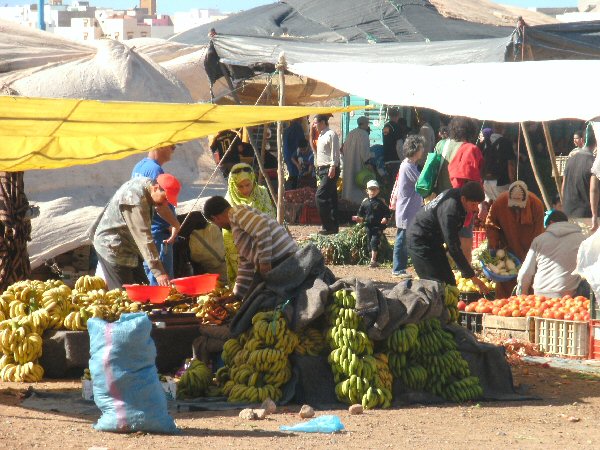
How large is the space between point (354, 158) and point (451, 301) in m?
10.9

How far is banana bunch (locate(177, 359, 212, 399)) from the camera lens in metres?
7.68

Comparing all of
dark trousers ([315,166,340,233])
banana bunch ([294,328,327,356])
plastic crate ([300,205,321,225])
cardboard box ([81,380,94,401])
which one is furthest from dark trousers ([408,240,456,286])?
plastic crate ([300,205,321,225])

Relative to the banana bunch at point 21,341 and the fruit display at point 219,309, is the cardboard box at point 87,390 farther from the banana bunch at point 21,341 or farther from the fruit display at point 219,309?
the fruit display at point 219,309

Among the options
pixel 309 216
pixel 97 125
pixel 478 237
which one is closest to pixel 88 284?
pixel 97 125

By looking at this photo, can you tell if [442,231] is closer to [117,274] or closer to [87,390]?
[117,274]

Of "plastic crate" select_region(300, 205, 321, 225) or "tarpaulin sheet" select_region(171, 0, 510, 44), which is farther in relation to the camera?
"plastic crate" select_region(300, 205, 321, 225)

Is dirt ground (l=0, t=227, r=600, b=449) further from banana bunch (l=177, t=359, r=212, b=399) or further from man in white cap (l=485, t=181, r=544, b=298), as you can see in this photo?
man in white cap (l=485, t=181, r=544, b=298)

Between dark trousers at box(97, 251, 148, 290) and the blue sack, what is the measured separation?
2.55 meters

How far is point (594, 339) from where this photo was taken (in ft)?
29.4

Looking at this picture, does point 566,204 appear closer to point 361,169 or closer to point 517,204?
point 517,204

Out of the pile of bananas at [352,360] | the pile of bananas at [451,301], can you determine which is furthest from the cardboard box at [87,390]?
the pile of bananas at [451,301]

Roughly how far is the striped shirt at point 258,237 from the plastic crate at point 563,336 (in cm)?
253

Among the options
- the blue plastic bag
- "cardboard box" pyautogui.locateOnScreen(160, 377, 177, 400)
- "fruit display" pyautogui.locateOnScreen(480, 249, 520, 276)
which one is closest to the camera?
the blue plastic bag

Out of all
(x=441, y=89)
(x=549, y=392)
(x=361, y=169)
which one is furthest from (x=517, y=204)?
(x=361, y=169)
